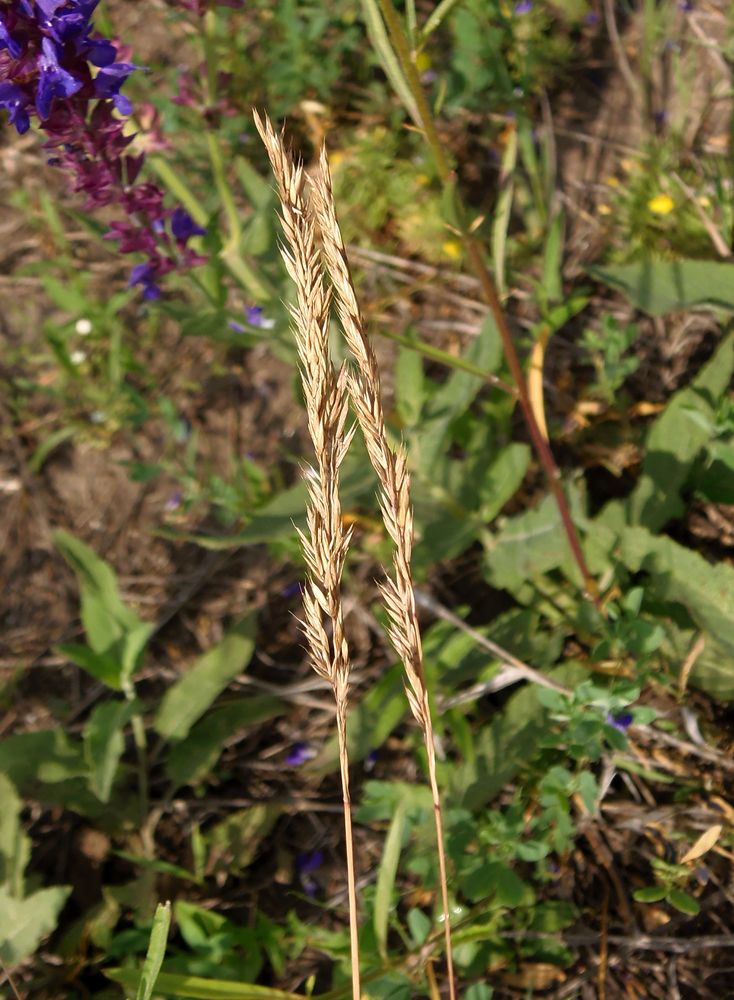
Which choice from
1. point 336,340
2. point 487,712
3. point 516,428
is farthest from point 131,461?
point 487,712

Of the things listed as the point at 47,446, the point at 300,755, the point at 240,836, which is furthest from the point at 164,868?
the point at 47,446

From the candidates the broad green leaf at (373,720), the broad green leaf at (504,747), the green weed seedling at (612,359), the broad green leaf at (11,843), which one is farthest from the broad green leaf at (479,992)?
the green weed seedling at (612,359)

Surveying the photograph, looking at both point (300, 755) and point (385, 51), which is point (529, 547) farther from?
point (385, 51)

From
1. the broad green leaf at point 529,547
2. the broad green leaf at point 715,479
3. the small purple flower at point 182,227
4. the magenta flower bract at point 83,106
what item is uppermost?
the magenta flower bract at point 83,106

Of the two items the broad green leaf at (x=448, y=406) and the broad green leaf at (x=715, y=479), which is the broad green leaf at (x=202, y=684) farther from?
the broad green leaf at (x=715, y=479)

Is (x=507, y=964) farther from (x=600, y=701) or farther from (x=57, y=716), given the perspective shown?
(x=57, y=716)

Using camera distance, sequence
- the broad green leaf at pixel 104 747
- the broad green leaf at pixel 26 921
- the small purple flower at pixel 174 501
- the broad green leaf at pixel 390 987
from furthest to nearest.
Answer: the small purple flower at pixel 174 501, the broad green leaf at pixel 104 747, the broad green leaf at pixel 26 921, the broad green leaf at pixel 390 987

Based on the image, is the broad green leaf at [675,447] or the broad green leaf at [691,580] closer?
the broad green leaf at [691,580]
